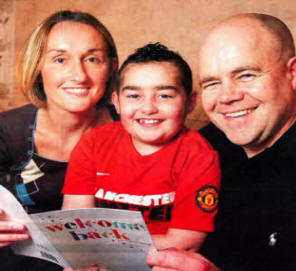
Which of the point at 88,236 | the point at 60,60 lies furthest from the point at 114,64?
the point at 88,236

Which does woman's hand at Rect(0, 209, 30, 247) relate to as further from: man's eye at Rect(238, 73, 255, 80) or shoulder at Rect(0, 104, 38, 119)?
man's eye at Rect(238, 73, 255, 80)

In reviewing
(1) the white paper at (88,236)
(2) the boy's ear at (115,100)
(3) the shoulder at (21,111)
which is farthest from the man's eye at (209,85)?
(3) the shoulder at (21,111)

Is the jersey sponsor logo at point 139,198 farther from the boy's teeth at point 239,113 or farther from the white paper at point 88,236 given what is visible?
the boy's teeth at point 239,113

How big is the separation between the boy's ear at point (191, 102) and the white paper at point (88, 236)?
0.32 metres

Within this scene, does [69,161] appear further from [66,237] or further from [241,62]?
[241,62]

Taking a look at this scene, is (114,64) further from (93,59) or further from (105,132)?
(105,132)

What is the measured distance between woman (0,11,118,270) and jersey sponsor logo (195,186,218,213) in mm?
350

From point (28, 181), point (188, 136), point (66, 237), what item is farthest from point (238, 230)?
point (28, 181)

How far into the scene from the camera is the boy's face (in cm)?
95

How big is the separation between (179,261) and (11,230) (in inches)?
22.0

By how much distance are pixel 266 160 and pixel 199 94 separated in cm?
25

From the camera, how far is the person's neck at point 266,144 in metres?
0.95

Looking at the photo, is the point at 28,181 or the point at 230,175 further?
the point at 28,181

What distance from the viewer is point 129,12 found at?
1041mm
